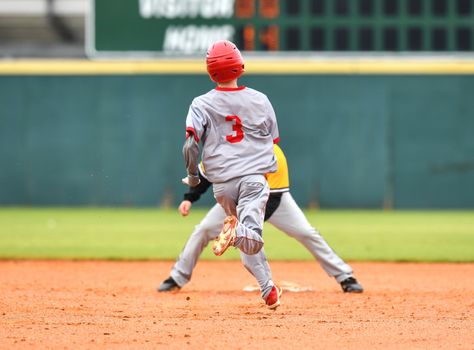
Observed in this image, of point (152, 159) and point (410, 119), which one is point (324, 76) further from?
point (152, 159)

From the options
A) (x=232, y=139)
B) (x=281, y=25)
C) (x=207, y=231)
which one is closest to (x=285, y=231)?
(x=207, y=231)

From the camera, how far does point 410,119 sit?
17.8 metres

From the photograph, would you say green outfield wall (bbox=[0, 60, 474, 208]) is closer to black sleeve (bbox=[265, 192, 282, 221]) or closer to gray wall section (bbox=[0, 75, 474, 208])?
gray wall section (bbox=[0, 75, 474, 208])

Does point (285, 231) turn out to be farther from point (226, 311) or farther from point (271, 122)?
point (271, 122)

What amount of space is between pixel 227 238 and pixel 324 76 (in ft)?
41.1

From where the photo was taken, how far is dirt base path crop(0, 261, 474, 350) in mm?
4730

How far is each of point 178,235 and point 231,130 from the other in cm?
733

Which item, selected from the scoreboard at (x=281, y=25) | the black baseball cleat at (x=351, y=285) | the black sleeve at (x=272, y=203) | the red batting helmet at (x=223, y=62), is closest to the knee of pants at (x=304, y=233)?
the black sleeve at (x=272, y=203)

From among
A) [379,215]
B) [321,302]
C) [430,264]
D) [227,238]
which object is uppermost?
[227,238]

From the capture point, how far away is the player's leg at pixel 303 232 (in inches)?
269

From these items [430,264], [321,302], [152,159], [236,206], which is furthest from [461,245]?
[152,159]

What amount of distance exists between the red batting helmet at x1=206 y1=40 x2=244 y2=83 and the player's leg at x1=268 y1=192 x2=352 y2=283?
4.79 feet

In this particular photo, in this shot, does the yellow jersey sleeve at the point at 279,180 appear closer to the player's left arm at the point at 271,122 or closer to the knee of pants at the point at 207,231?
the knee of pants at the point at 207,231

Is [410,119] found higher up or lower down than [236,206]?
lower down
